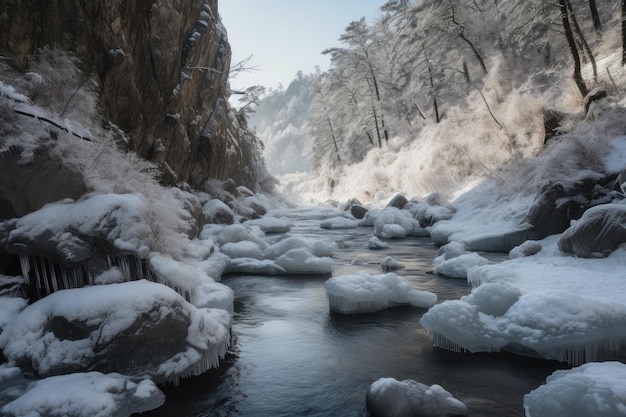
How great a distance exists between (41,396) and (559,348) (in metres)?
6.06

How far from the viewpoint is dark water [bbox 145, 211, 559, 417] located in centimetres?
489

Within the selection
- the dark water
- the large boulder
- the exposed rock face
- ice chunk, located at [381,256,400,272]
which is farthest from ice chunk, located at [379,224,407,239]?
the exposed rock face

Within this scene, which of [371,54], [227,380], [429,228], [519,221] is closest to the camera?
[227,380]

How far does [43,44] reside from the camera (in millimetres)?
10117

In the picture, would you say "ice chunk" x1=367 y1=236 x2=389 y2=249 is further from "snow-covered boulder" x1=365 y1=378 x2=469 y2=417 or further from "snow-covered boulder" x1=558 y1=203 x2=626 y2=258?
"snow-covered boulder" x1=365 y1=378 x2=469 y2=417

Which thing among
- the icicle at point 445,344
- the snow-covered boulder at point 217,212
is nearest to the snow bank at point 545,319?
the icicle at point 445,344

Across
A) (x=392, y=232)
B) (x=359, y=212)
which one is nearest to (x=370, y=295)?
(x=392, y=232)

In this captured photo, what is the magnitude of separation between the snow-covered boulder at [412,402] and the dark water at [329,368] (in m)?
0.23

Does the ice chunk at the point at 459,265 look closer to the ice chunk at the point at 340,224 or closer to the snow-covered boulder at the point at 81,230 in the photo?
the snow-covered boulder at the point at 81,230

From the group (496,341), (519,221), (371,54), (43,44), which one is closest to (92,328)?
(496,341)

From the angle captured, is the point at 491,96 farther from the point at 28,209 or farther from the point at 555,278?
the point at 28,209

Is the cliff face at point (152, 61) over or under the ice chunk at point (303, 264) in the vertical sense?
over

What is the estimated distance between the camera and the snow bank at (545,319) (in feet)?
17.4

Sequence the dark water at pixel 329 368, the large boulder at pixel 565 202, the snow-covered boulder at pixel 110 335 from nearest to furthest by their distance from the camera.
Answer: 1. the dark water at pixel 329 368
2. the snow-covered boulder at pixel 110 335
3. the large boulder at pixel 565 202
